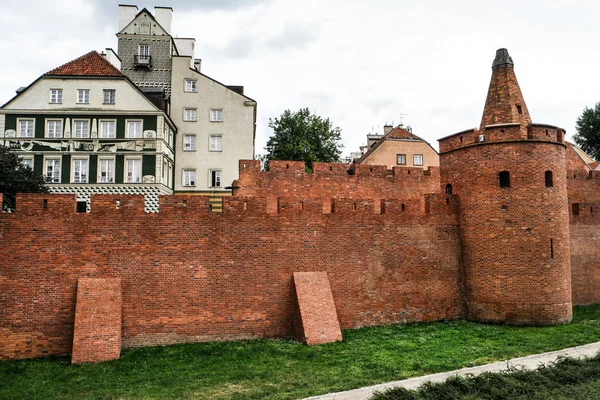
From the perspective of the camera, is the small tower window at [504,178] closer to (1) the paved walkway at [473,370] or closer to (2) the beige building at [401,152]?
(1) the paved walkway at [473,370]

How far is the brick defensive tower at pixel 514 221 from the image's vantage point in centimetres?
1430

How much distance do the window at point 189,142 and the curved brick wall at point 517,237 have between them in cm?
1923

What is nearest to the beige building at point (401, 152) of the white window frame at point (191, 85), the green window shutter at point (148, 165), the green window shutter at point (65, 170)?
A: the white window frame at point (191, 85)

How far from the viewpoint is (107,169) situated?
1005 inches

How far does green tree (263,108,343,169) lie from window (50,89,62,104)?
15.0 meters

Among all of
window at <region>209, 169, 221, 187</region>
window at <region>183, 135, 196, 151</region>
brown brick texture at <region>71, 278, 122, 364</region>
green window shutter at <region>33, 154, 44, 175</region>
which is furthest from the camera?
window at <region>183, 135, 196, 151</region>

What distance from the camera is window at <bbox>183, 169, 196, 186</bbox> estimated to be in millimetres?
29156

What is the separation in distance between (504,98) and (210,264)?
11.3m

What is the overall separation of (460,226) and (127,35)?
85.9ft

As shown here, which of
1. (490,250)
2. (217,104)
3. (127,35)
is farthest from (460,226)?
(127,35)

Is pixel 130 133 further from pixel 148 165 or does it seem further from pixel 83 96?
pixel 83 96

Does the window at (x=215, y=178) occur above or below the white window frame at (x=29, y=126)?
Result: below

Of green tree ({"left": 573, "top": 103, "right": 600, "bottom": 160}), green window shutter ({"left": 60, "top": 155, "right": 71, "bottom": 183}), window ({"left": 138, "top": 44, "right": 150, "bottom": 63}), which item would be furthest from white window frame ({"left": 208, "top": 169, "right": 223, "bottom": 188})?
green tree ({"left": 573, "top": 103, "right": 600, "bottom": 160})

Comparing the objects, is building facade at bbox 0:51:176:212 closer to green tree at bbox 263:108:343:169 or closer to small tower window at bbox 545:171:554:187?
green tree at bbox 263:108:343:169
